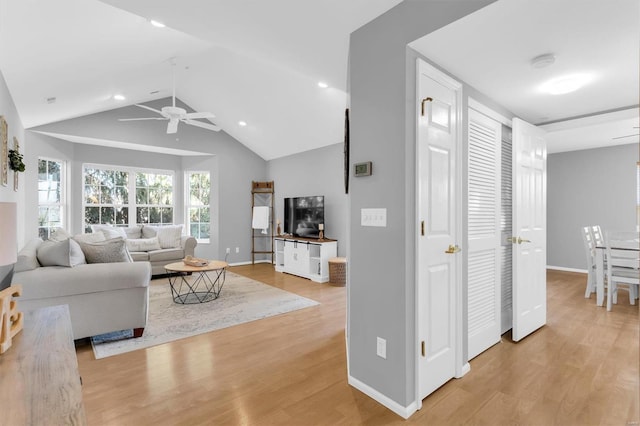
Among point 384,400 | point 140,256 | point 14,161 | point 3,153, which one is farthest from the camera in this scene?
point 140,256

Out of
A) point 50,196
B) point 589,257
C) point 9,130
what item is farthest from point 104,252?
point 589,257

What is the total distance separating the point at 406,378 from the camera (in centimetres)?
180

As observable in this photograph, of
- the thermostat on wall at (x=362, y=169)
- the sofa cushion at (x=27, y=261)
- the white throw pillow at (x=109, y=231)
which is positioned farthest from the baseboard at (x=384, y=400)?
the white throw pillow at (x=109, y=231)

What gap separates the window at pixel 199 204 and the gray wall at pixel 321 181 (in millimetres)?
1607

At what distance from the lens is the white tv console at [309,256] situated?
5406 mm

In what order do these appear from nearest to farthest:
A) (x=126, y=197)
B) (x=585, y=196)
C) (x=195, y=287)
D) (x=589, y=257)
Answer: (x=589, y=257), (x=195, y=287), (x=585, y=196), (x=126, y=197)

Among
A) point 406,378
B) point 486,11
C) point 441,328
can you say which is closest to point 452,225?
point 441,328

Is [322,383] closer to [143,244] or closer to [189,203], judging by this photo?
[143,244]

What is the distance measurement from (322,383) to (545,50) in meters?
2.59

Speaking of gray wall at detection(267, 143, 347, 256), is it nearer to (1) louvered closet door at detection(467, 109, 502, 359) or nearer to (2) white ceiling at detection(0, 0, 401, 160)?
(2) white ceiling at detection(0, 0, 401, 160)

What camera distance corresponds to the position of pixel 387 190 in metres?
1.90

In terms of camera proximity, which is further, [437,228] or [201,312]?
[201,312]

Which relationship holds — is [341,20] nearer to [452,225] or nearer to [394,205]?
[394,205]

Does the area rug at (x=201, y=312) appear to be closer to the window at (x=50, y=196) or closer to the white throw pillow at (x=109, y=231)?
the white throw pillow at (x=109, y=231)
